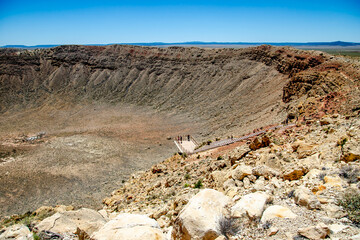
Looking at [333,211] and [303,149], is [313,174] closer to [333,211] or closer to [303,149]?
[333,211]

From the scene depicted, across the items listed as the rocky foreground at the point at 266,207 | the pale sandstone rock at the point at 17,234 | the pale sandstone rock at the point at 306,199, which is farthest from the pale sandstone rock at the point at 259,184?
the pale sandstone rock at the point at 17,234

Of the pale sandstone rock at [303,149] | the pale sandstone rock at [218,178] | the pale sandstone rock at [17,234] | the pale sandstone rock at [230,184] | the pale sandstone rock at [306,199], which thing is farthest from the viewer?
the pale sandstone rock at [218,178]

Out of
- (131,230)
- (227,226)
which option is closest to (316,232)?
(227,226)

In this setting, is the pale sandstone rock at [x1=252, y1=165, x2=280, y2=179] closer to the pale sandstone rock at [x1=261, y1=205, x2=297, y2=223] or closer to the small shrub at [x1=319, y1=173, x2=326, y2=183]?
the small shrub at [x1=319, y1=173, x2=326, y2=183]

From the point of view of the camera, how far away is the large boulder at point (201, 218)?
5.89 meters

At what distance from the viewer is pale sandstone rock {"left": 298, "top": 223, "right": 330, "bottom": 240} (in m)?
5.08

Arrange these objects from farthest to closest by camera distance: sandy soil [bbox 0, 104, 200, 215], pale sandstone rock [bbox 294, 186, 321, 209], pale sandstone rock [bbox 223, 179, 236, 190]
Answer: sandy soil [bbox 0, 104, 200, 215] → pale sandstone rock [bbox 223, 179, 236, 190] → pale sandstone rock [bbox 294, 186, 321, 209]

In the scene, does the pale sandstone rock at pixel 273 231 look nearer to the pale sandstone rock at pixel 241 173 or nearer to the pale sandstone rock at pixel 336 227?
the pale sandstone rock at pixel 336 227

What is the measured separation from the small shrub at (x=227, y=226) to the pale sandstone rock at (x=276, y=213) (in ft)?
2.16

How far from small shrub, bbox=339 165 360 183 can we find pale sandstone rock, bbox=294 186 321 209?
1251mm

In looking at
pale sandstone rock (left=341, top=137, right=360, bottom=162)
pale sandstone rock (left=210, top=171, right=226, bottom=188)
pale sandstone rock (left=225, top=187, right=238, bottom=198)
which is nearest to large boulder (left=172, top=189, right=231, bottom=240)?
pale sandstone rock (left=225, top=187, right=238, bottom=198)

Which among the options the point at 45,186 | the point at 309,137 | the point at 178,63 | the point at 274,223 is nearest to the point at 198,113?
the point at 178,63

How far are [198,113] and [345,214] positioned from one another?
36.2 metres

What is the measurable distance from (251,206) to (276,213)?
0.61 meters
